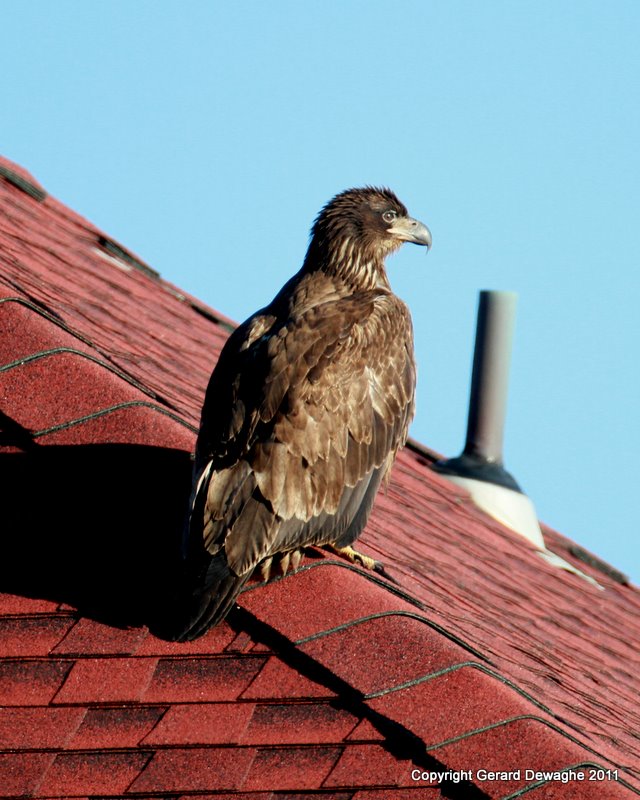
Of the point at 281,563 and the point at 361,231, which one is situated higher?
the point at 361,231

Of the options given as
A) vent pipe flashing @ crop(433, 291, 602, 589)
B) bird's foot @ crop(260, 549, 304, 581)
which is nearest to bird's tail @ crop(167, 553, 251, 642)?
bird's foot @ crop(260, 549, 304, 581)

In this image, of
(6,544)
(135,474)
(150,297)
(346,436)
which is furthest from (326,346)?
(150,297)

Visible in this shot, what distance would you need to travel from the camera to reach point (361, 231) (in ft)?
20.8

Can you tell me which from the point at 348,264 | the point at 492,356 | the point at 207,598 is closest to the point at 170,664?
the point at 207,598

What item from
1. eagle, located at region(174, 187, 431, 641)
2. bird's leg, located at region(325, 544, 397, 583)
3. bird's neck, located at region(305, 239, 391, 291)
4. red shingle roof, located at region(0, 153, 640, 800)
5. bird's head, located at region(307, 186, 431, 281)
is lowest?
red shingle roof, located at region(0, 153, 640, 800)

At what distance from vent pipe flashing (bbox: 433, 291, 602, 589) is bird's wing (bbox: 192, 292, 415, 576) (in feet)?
14.5

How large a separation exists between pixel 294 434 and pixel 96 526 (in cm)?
71

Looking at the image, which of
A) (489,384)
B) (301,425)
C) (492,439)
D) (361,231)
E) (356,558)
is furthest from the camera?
(489,384)

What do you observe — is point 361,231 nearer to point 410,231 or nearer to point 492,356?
point 410,231

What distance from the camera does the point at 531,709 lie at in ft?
13.7

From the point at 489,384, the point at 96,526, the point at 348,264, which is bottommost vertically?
the point at 96,526

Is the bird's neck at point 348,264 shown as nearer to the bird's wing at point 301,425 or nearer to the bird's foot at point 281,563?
the bird's wing at point 301,425

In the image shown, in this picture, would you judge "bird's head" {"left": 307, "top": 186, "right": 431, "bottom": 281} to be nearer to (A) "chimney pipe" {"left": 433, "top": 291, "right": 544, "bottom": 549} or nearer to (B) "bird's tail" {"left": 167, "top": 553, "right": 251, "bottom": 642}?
(B) "bird's tail" {"left": 167, "top": 553, "right": 251, "bottom": 642}

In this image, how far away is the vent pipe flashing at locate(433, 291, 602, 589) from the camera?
32.1 ft
